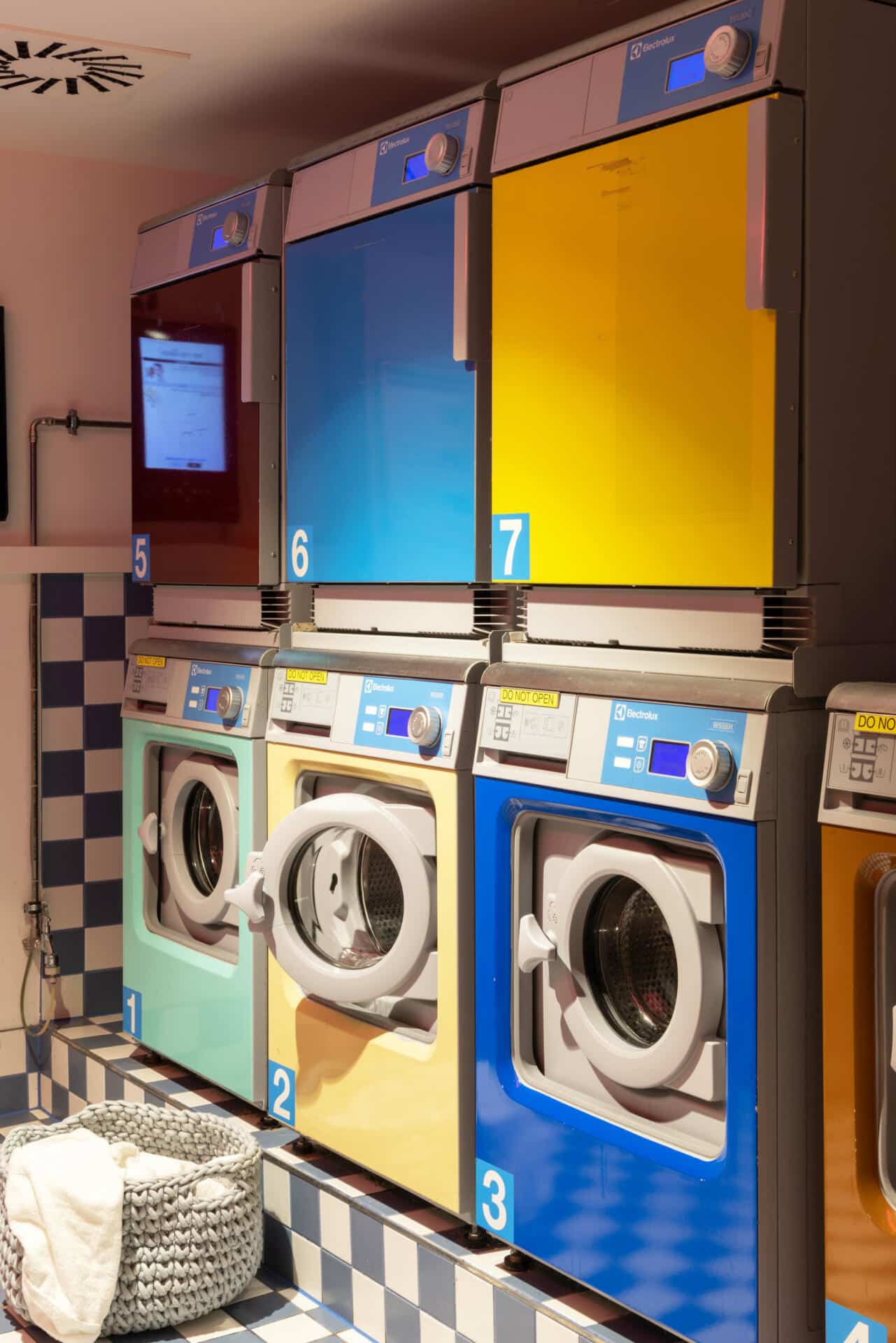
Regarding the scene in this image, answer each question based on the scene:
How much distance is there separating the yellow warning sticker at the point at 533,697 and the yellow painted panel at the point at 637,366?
0.19 meters

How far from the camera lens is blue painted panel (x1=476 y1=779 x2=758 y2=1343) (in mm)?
1990

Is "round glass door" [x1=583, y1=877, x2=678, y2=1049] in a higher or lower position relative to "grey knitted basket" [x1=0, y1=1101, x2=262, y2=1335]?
higher

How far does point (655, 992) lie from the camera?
7.55ft

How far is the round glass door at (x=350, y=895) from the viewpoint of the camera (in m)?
2.86

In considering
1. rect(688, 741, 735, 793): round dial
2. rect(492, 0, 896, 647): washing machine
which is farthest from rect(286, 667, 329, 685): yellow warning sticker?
rect(688, 741, 735, 793): round dial

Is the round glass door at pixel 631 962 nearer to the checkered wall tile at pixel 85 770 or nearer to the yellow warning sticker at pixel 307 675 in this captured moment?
the yellow warning sticker at pixel 307 675

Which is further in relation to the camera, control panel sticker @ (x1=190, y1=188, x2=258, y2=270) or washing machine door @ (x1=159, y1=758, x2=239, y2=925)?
washing machine door @ (x1=159, y1=758, x2=239, y2=925)

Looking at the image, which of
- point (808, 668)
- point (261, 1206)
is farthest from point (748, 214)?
point (261, 1206)

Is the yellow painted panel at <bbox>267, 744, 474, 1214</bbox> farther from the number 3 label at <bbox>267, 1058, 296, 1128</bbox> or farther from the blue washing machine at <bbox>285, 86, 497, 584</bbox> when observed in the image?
the blue washing machine at <bbox>285, 86, 497, 584</bbox>

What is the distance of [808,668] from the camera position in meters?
2.01

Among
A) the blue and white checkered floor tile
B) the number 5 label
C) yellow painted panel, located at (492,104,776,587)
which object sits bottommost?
the blue and white checkered floor tile

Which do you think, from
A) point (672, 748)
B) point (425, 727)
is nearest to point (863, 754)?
point (672, 748)

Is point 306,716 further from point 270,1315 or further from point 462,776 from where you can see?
point 270,1315

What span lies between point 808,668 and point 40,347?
2.61 meters
